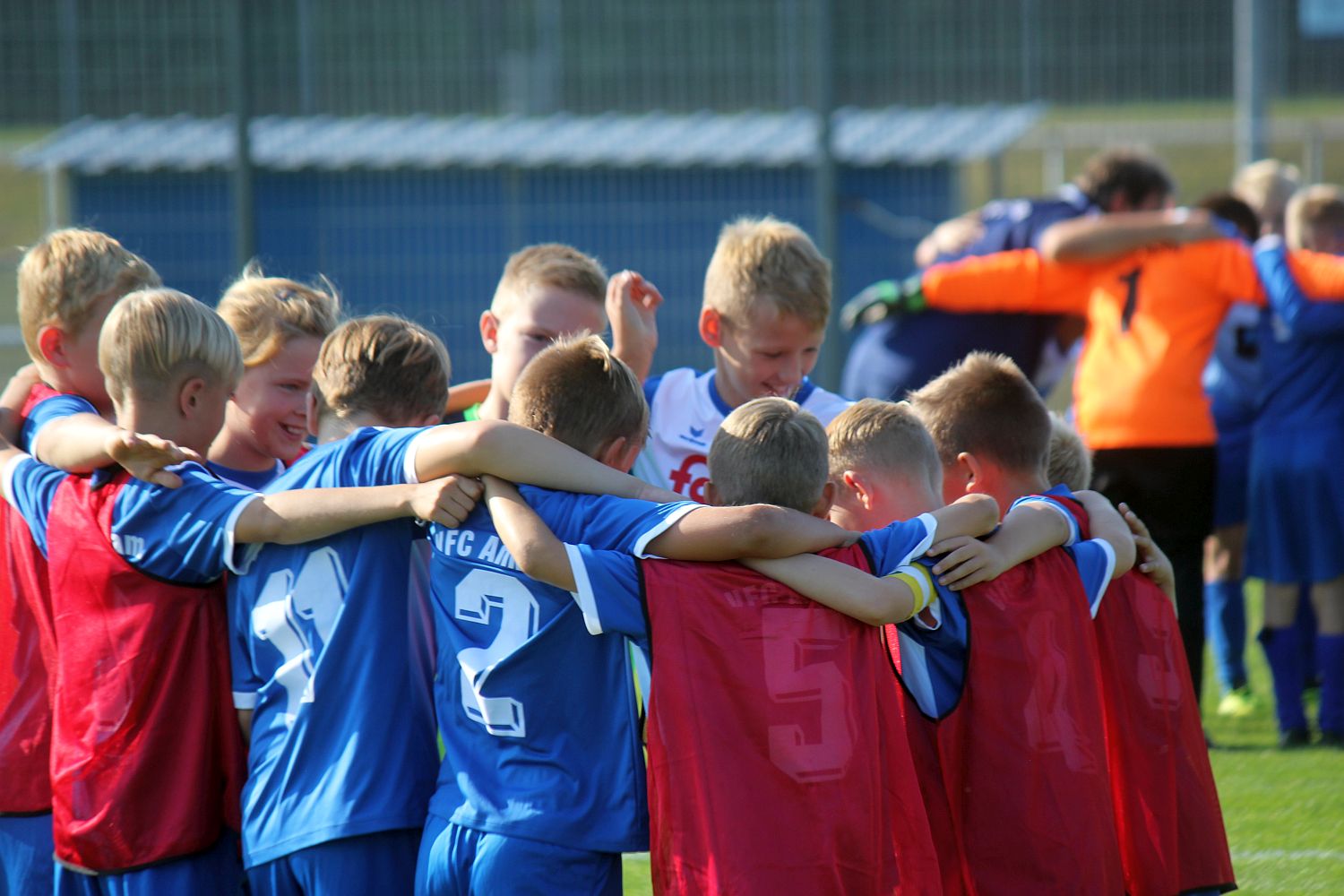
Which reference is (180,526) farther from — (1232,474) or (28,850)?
(1232,474)

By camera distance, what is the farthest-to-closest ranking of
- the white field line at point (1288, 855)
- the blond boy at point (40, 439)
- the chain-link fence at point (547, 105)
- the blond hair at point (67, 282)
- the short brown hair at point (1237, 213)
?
1. the chain-link fence at point (547, 105)
2. the short brown hair at point (1237, 213)
3. the white field line at point (1288, 855)
4. the blond hair at point (67, 282)
5. the blond boy at point (40, 439)

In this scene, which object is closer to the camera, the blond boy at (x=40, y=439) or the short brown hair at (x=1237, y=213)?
the blond boy at (x=40, y=439)

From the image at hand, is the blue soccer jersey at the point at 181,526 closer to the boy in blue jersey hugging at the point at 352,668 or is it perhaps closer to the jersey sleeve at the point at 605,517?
the boy in blue jersey hugging at the point at 352,668

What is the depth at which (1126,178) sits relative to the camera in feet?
19.3

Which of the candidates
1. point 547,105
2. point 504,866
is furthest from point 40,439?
point 547,105

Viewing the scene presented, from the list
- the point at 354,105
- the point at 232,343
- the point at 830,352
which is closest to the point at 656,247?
the point at 830,352

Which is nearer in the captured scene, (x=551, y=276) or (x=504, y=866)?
(x=504, y=866)

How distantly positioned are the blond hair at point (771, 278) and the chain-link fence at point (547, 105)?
523 centimetres

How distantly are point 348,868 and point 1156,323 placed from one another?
Result: 3.99 meters

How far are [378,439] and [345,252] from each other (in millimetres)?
7297

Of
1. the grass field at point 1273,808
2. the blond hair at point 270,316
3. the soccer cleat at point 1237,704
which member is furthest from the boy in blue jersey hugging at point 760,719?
the soccer cleat at point 1237,704

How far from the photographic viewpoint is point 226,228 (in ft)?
31.6

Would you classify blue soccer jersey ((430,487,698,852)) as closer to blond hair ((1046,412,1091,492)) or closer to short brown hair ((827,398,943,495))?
short brown hair ((827,398,943,495))

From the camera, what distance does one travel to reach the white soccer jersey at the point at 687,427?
3.64m
